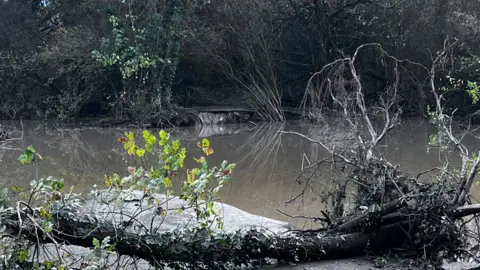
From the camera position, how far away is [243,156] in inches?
423

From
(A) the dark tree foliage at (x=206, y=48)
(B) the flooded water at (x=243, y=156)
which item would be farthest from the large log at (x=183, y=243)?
(A) the dark tree foliage at (x=206, y=48)

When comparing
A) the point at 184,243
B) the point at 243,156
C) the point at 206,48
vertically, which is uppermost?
the point at 206,48

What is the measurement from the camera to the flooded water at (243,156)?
23.8 feet

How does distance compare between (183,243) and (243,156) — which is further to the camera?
(243,156)

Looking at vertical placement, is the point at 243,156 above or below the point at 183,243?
below

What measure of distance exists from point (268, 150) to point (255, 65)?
6.37 meters

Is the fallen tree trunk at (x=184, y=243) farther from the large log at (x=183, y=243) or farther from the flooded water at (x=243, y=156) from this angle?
the flooded water at (x=243, y=156)

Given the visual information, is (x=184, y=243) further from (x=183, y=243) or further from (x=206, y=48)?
(x=206, y=48)

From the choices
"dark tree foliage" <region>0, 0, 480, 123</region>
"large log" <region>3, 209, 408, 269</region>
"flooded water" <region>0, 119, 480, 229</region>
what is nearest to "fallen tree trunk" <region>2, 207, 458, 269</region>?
"large log" <region>3, 209, 408, 269</region>

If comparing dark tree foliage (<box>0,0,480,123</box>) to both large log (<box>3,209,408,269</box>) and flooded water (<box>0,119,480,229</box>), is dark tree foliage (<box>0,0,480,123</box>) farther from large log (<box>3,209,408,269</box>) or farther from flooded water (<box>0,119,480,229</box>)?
large log (<box>3,209,408,269</box>)

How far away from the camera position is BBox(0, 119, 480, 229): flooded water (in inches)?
286

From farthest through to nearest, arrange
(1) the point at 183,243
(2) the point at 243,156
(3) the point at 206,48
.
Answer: (3) the point at 206,48
(2) the point at 243,156
(1) the point at 183,243

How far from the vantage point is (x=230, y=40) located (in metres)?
17.8

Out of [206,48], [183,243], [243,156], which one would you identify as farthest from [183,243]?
[206,48]
